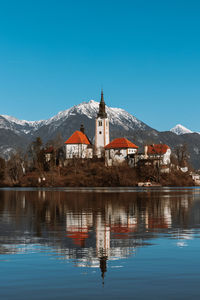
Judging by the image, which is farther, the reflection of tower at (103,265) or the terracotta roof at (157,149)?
the terracotta roof at (157,149)

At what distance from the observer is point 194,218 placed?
120 feet

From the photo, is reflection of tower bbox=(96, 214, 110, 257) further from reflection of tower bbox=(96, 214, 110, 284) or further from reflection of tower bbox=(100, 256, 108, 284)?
reflection of tower bbox=(100, 256, 108, 284)

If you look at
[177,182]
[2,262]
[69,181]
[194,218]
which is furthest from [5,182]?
[2,262]

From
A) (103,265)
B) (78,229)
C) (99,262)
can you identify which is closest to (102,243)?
(99,262)

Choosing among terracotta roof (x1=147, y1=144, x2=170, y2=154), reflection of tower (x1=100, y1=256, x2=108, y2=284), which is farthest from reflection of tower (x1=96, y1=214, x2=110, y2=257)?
terracotta roof (x1=147, y1=144, x2=170, y2=154)

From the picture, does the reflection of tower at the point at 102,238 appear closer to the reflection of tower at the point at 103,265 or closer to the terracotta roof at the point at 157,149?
the reflection of tower at the point at 103,265

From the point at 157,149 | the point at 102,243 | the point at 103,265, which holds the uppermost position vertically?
the point at 157,149

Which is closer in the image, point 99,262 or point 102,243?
point 99,262

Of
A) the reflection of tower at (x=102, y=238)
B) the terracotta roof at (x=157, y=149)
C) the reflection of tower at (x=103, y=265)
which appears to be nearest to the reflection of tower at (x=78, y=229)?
the reflection of tower at (x=102, y=238)

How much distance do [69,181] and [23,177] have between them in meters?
20.0

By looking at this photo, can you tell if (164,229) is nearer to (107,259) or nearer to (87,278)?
(107,259)

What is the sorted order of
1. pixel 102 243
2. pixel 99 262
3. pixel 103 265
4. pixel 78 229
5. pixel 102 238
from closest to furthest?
pixel 103 265 < pixel 99 262 < pixel 102 243 < pixel 102 238 < pixel 78 229

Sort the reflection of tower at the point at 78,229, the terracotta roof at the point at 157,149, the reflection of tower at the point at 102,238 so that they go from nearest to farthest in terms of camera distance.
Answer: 1. the reflection of tower at the point at 102,238
2. the reflection of tower at the point at 78,229
3. the terracotta roof at the point at 157,149

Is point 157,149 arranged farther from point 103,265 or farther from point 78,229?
point 103,265
